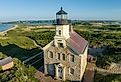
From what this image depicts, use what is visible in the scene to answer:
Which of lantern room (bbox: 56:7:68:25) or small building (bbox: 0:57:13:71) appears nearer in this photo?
lantern room (bbox: 56:7:68:25)

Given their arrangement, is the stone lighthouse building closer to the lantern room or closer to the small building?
the lantern room

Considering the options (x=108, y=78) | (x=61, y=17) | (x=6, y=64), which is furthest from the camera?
(x=6, y=64)

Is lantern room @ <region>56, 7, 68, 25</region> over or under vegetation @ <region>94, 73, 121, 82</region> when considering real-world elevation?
over

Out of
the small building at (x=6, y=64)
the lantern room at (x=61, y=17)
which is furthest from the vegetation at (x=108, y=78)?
the small building at (x=6, y=64)

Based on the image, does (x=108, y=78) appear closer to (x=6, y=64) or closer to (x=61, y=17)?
(x=61, y=17)

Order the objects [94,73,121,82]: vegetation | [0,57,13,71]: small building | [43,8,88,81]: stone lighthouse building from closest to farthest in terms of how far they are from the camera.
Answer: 1. [94,73,121,82]: vegetation
2. [43,8,88,81]: stone lighthouse building
3. [0,57,13,71]: small building

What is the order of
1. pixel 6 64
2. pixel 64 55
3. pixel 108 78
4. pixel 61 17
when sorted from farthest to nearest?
pixel 6 64 < pixel 61 17 < pixel 64 55 < pixel 108 78

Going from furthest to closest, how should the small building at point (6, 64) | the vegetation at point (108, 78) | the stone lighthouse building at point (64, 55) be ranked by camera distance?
the small building at point (6, 64)
the stone lighthouse building at point (64, 55)
the vegetation at point (108, 78)

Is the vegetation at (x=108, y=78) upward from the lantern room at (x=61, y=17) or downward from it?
downward

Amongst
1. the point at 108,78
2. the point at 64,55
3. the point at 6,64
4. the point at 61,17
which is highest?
the point at 61,17

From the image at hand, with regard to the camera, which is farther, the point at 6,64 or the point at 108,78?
the point at 6,64

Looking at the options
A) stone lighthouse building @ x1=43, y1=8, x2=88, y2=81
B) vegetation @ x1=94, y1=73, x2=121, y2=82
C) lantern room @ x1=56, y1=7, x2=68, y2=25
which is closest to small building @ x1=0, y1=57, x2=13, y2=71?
stone lighthouse building @ x1=43, y1=8, x2=88, y2=81

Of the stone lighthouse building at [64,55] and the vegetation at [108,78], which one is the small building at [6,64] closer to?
the stone lighthouse building at [64,55]

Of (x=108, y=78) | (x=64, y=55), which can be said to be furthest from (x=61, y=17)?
(x=108, y=78)
